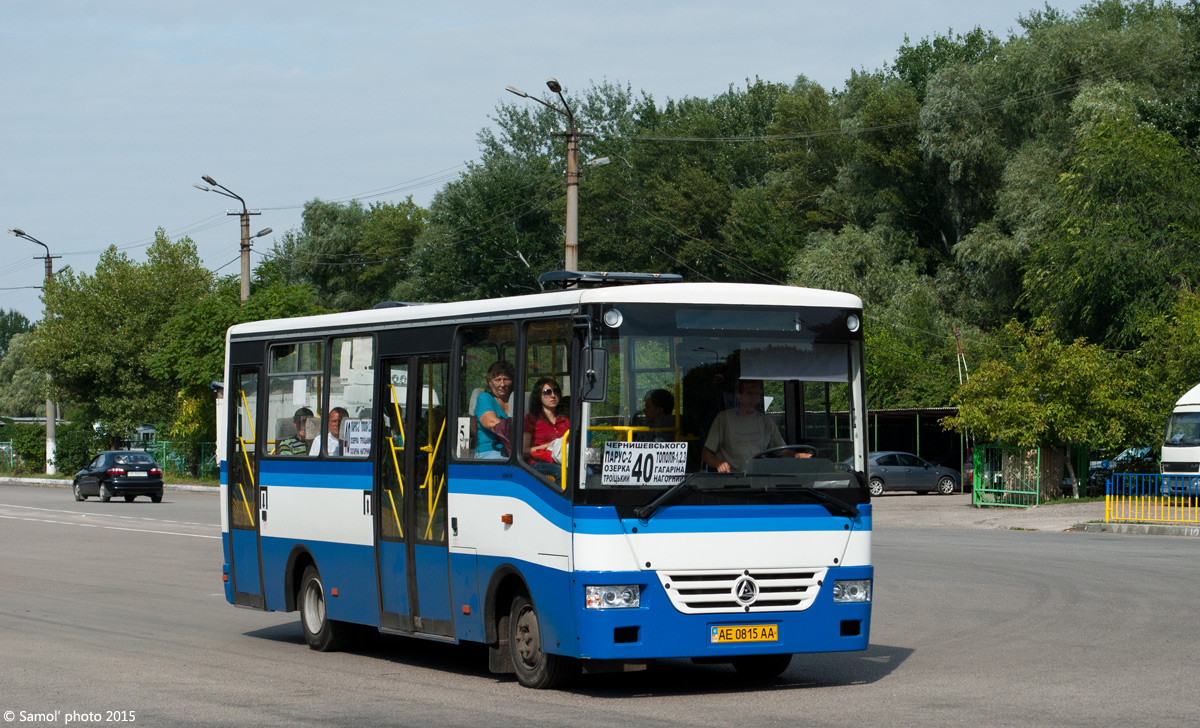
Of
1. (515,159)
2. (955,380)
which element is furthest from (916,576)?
(515,159)

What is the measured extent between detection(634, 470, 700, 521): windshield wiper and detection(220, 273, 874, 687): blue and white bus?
10 mm

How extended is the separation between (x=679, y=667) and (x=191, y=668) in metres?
3.84

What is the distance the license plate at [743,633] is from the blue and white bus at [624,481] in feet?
0.05

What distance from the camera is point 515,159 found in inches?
3356

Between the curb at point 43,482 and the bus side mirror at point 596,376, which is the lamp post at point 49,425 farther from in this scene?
the bus side mirror at point 596,376

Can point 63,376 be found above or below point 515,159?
below

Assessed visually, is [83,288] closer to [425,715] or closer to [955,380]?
[955,380]

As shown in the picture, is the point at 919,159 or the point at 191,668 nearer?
the point at 191,668

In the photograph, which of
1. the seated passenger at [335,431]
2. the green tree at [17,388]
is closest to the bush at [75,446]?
the seated passenger at [335,431]

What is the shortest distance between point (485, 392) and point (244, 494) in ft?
14.1

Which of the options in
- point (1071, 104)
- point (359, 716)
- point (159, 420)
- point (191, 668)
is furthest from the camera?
point (159, 420)

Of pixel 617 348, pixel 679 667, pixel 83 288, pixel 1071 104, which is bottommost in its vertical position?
pixel 679 667

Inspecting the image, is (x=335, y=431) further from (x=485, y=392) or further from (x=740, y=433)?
(x=740, y=433)

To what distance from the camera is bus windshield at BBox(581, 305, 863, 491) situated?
9633mm
